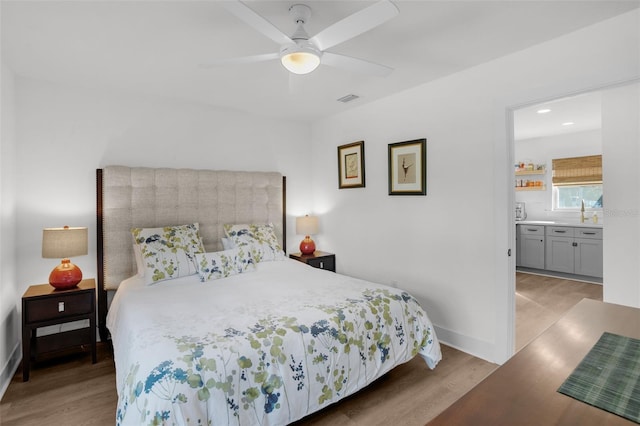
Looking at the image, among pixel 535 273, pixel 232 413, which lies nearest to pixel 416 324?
pixel 232 413

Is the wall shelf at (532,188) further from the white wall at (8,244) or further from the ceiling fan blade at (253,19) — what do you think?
the white wall at (8,244)

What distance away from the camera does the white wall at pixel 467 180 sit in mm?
2240

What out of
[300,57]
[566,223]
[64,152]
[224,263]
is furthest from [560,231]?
[64,152]

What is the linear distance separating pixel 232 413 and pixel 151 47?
241 centimetres

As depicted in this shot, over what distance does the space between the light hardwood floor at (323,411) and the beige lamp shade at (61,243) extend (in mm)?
948

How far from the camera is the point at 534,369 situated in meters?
0.96

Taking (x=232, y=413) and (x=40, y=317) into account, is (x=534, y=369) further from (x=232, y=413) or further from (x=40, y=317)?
(x=40, y=317)

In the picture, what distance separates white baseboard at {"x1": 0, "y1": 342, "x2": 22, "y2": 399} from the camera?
231 centimetres

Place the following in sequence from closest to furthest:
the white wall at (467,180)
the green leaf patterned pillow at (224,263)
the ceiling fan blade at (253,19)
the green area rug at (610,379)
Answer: the green area rug at (610,379), the ceiling fan blade at (253,19), the white wall at (467,180), the green leaf patterned pillow at (224,263)

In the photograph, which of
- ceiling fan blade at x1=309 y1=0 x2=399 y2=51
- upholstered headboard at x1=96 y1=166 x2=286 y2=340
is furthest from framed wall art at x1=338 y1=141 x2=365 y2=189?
ceiling fan blade at x1=309 y1=0 x2=399 y2=51

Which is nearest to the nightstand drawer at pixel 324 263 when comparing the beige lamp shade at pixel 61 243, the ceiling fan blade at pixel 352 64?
the beige lamp shade at pixel 61 243

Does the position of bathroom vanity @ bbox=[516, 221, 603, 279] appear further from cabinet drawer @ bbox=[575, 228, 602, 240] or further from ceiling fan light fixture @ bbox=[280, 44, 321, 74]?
ceiling fan light fixture @ bbox=[280, 44, 321, 74]

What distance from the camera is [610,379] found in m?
0.90

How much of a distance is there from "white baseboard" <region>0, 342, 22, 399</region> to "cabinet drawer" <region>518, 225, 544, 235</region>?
22.6ft
